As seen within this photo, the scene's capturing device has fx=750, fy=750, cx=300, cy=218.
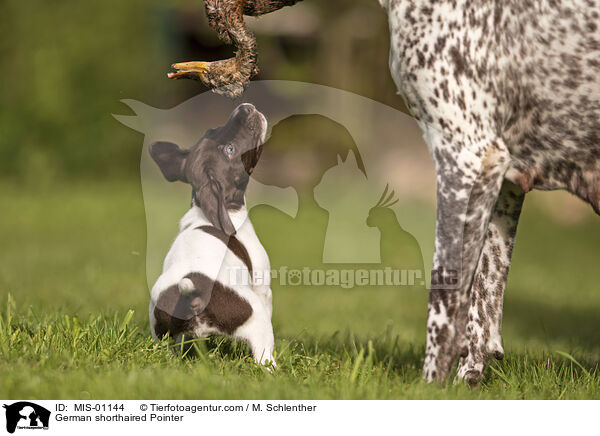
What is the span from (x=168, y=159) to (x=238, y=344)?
45.3 inches

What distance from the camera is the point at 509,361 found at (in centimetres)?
439

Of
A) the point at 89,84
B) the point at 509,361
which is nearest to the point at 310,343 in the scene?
the point at 509,361

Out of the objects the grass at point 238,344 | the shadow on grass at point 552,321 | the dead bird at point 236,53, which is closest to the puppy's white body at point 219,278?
the grass at point 238,344

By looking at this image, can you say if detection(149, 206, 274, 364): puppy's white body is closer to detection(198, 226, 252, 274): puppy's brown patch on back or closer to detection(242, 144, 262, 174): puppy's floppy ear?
detection(198, 226, 252, 274): puppy's brown patch on back

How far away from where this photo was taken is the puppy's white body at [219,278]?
13.0 feet

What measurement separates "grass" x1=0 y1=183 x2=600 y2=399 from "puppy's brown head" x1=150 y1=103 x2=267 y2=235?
0.83 m

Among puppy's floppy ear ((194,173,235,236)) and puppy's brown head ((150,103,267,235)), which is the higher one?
puppy's brown head ((150,103,267,235))

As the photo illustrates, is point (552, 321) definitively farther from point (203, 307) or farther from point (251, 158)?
point (203, 307)

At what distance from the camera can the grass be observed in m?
3.47

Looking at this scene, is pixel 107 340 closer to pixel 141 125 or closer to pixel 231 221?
pixel 231 221

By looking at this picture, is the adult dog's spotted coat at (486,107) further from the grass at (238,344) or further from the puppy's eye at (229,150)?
the puppy's eye at (229,150)

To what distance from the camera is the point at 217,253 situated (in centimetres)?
404

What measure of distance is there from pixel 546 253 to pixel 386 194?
7.01 meters
